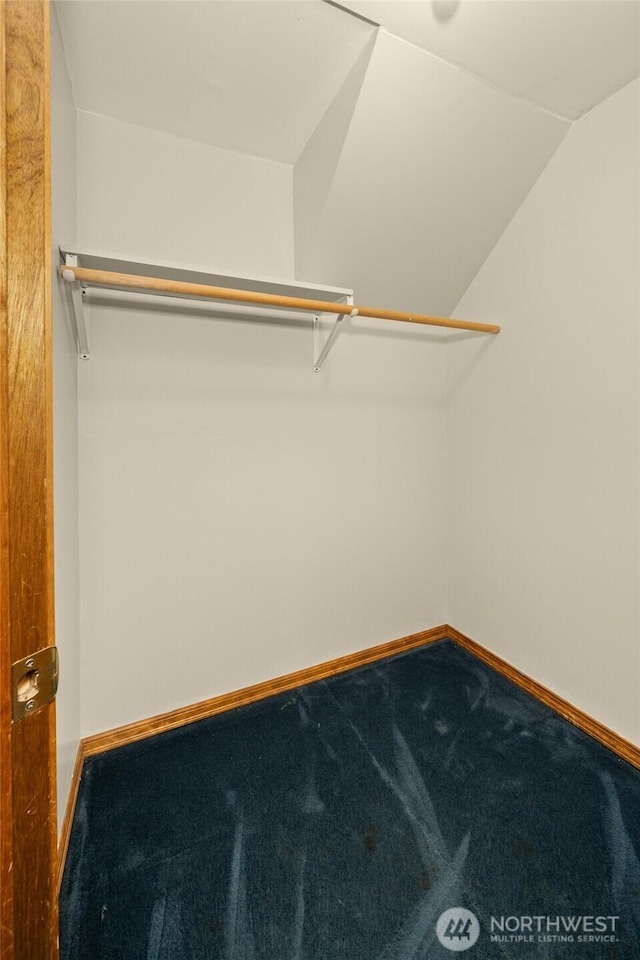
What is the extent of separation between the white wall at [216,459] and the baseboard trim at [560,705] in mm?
521

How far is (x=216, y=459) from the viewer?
184 centimetres

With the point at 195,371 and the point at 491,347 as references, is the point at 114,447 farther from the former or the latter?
the point at 491,347

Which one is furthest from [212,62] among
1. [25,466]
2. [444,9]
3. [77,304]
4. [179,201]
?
[25,466]

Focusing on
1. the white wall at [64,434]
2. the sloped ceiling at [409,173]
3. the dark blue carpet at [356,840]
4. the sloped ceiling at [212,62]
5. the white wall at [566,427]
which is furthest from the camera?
the white wall at [566,427]

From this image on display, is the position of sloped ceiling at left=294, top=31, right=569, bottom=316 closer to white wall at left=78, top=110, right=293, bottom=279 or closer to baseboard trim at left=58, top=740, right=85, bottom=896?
white wall at left=78, top=110, right=293, bottom=279

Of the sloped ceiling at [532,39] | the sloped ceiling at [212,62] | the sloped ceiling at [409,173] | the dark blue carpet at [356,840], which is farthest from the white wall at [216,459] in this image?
the sloped ceiling at [532,39]

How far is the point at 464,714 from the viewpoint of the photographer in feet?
6.11

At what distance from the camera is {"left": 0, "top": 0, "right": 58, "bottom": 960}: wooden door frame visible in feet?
1.81

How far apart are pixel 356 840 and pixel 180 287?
5.95ft

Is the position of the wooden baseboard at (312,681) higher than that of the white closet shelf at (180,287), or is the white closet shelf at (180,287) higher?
the white closet shelf at (180,287)

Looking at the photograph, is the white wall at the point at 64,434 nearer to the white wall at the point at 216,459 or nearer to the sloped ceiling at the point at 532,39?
the white wall at the point at 216,459

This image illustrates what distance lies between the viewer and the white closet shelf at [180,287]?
130 cm

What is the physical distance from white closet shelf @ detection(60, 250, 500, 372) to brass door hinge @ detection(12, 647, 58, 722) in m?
1.12

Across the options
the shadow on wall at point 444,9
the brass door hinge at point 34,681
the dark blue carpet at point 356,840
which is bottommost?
the dark blue carpet at point 356,840
